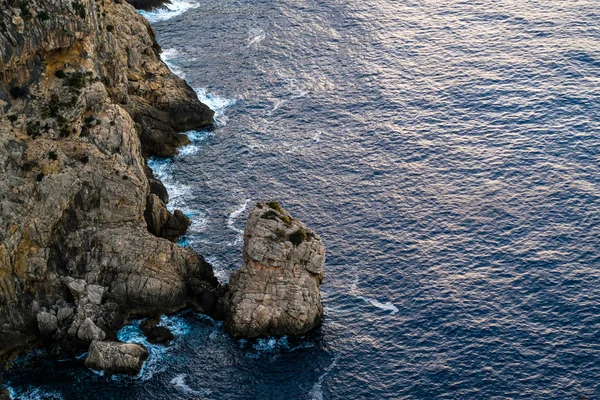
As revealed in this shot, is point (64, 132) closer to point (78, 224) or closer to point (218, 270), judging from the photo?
point (78, 224)

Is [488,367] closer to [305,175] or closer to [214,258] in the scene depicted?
[214,258]

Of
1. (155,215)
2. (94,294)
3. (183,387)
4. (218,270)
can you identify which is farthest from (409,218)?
(94,294)

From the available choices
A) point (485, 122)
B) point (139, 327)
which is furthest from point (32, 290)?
point (485, 122)

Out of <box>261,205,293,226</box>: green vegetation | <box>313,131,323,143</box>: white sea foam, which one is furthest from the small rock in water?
<box>313,131,323,143</box>: white sea foam

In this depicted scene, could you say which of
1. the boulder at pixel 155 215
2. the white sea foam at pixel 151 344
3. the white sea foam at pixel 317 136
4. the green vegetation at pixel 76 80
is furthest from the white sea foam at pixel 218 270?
the white sea foam at pixel 317 136

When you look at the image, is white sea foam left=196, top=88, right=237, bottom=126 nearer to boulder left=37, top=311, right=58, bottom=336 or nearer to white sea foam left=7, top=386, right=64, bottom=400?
boulder left=37, top=311, right=58, bottom=336

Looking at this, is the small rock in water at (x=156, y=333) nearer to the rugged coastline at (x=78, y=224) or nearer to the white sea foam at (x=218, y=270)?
the rugged coastline at (x=78, y=224)
